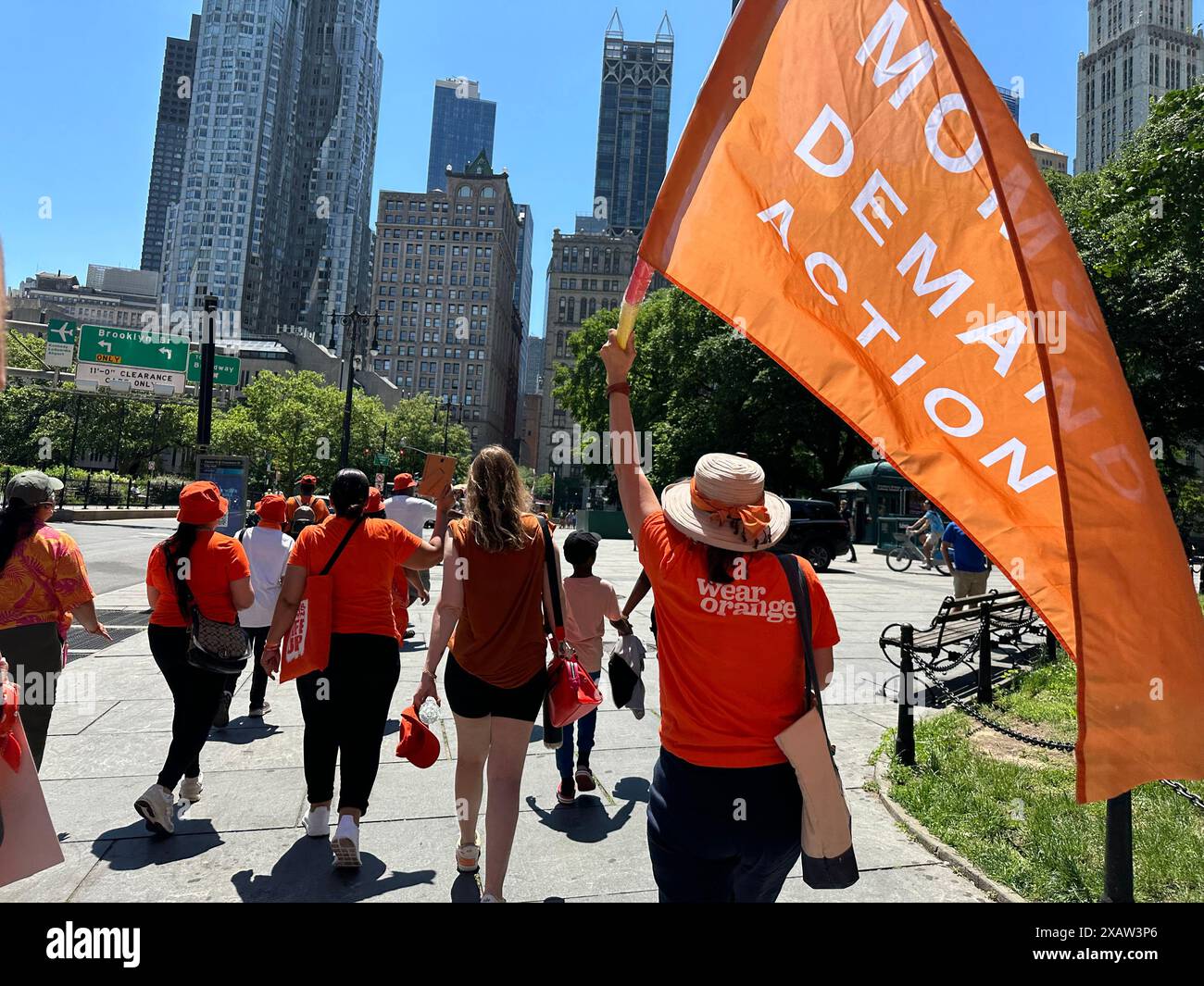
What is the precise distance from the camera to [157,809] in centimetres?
412

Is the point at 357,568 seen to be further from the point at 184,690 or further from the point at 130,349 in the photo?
the point at 130,349

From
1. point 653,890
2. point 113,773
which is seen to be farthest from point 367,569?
point 113,773

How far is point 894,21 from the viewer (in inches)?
105

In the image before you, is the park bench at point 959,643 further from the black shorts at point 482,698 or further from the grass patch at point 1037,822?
the black shorts at point 482,698

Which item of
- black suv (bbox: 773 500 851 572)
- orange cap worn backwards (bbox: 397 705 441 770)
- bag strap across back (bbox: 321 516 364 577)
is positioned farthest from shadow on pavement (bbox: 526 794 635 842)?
black suv (bbox: 773 500 851 572)

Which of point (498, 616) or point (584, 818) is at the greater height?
point (498, 616)

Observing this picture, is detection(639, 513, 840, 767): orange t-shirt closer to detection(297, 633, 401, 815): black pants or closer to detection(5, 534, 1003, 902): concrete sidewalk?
detection(5, 534, 1003, 902): concrete sidewalk

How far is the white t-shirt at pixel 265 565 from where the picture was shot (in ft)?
21.0

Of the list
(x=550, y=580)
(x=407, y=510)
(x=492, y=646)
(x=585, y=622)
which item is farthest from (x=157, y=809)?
(x=407, y=510)

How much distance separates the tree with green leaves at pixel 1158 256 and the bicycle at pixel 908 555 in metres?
6.32

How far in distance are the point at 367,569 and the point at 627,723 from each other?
11.8ft

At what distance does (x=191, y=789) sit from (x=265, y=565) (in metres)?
2.21

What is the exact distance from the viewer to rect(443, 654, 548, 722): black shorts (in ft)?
11.5

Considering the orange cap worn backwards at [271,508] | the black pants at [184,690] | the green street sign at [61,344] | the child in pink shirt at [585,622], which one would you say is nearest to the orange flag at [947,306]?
the child in pink shirt at [585,622]
